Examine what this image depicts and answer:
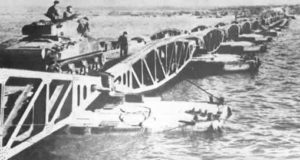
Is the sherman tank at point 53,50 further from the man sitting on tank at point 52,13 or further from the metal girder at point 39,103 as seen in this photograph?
the metal girder at point 39,103

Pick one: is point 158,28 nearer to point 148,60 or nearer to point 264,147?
point 148,60

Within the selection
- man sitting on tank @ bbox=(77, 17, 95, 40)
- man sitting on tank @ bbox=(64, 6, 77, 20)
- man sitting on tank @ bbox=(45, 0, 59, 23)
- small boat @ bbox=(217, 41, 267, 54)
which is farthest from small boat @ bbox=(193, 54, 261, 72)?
man sitting on tank @ bbox=(45, 0, 59, 23)

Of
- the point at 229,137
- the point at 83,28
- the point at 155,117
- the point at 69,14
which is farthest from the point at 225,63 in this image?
the point at 69,14

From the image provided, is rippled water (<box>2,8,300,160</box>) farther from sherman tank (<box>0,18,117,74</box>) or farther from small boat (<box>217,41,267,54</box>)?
sherman tank (<box>0,18,117,74</box>)

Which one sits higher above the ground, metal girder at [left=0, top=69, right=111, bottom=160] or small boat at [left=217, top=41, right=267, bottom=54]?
small boat at [left=217, top=41, right=267, bottom=54]

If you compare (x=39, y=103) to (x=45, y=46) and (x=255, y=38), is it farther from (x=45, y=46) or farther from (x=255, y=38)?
(x=255, y=38)

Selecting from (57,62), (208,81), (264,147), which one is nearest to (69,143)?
(57,62)

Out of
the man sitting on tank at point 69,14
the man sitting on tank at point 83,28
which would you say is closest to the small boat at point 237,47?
the man sitting on tank at point 83,28
